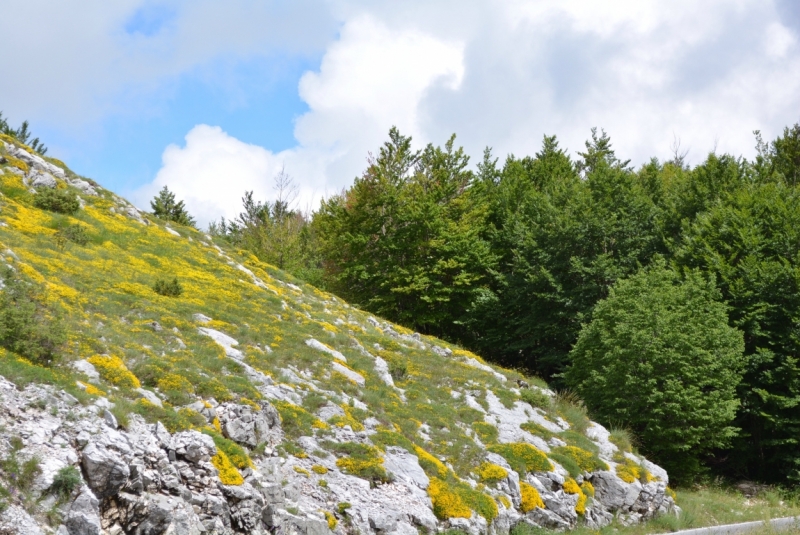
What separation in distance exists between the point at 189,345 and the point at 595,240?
1114 inches

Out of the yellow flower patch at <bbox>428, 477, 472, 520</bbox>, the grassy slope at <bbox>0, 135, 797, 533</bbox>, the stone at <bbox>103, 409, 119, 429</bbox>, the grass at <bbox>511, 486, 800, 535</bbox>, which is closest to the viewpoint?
the stone at <bbox>103, 409, 119, 429</bbox>

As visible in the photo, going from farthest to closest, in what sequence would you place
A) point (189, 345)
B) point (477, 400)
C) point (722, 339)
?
1. point (722, 339)
2. point (477, 400)
3. point (189, 345)

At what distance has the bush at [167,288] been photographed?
1936cm

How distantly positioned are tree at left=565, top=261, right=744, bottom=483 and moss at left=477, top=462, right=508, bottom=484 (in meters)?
10.0

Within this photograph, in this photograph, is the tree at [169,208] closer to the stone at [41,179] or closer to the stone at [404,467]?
the stone at [41,179]

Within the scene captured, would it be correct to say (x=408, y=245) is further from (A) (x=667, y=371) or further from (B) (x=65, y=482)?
(B) (x=65, y=482)

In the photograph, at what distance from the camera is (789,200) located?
33469 mm

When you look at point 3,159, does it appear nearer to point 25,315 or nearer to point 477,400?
point 25,315

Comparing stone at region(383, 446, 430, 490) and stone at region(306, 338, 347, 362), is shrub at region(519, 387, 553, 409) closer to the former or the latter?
stone at region(306, 338, 347, 362)

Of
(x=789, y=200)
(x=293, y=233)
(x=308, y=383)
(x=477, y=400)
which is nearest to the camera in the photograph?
(x=308, y=383)

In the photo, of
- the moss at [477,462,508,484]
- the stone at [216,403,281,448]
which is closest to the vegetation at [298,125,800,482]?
the moss at [477,462,508,484]

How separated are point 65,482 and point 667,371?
73.3 feet

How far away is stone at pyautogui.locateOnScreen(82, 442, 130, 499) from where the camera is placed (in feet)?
30.3

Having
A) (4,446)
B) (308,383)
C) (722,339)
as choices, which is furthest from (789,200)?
(4,446)
